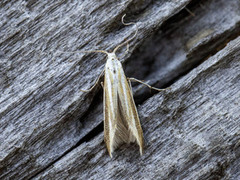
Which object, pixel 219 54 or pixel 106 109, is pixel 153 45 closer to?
pixel 219 54

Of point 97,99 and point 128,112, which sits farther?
point 97,99

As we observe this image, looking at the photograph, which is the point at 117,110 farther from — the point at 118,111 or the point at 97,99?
the point at 97,99

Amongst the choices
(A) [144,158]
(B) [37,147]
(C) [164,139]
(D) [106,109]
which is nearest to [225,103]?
(C) [164,139]

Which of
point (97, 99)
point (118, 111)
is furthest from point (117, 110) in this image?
point (97, 99)

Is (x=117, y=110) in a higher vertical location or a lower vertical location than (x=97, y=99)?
lower
